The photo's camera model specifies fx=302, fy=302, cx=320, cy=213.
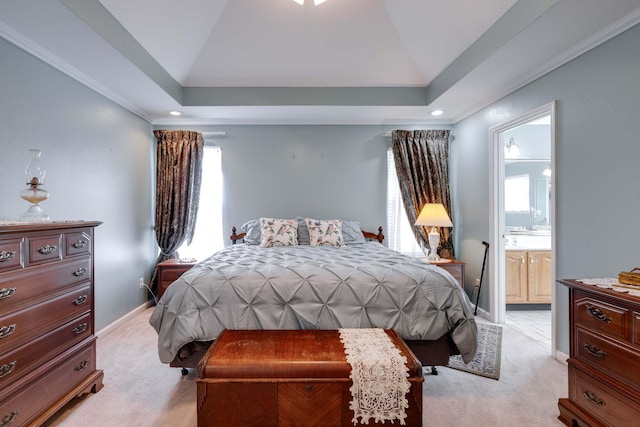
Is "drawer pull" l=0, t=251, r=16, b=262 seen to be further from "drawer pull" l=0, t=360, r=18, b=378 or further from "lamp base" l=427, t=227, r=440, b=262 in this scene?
"lamp base" l=427, t=227, r=440, b=262

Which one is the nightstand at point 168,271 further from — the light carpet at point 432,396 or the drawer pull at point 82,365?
the drawer pull at point 82,365

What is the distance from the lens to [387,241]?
168 inches

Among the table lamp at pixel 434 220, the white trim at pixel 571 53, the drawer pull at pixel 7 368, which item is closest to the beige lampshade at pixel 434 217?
the table lamp at pixel 434 220

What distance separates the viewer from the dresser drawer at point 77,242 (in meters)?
1.88

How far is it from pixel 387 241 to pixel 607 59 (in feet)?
9.26

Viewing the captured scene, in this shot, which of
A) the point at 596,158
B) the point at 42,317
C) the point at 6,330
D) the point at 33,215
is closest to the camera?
the point at 6,330

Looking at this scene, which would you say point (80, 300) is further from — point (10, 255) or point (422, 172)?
point (422, 172)

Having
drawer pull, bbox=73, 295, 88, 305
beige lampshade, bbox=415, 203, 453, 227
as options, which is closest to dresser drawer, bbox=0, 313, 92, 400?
drawer pull, bbox=73, 295, 88, 305

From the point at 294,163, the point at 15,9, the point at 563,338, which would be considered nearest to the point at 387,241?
the point at 294,163

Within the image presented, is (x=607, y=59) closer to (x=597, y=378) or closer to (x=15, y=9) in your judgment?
(x=597, y=378)

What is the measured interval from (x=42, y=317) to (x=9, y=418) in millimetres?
475

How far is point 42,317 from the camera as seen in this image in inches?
66.6

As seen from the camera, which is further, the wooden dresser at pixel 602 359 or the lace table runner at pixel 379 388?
the lace table runner at pixel 379 388

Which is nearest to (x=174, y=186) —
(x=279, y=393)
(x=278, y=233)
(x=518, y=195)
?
(x=278, y=233)
